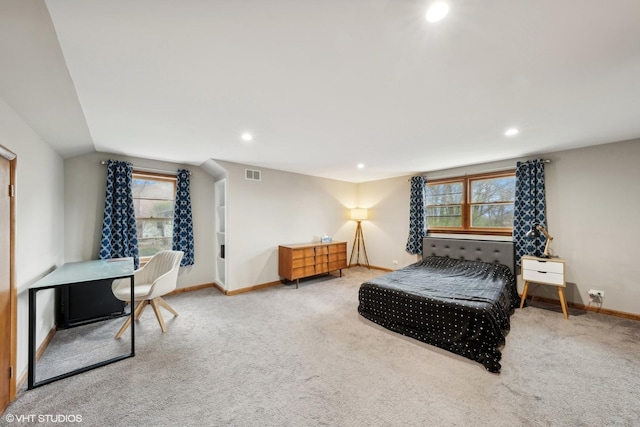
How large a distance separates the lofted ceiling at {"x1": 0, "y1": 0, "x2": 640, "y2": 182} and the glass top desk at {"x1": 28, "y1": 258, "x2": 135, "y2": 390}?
143 cm

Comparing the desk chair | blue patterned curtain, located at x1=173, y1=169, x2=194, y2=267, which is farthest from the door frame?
blue patterned curtain, located at x1=173, y1=169, x2=194, y2=267

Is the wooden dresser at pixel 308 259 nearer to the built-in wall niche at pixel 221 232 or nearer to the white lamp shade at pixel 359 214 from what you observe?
the white lamp shade at pixel 359 214

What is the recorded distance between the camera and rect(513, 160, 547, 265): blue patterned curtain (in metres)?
3.62

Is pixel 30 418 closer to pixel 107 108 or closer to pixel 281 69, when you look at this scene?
pixel 107 108

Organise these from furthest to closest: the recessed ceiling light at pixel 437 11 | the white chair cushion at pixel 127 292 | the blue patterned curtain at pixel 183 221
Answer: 1. the blue patterned curtain at pixel 183 221
2. the white chair cushion at pixel 127 292
3. the recessed ceiling light at pixel 437 11

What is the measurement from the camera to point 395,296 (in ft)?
9.37

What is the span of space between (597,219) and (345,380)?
4.06m

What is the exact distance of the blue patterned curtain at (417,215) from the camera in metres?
4.95

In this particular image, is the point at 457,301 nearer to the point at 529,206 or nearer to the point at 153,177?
the point at 529,206

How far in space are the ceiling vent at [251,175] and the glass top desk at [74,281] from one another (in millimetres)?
2186

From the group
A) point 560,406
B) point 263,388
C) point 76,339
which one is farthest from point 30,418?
point 560,406

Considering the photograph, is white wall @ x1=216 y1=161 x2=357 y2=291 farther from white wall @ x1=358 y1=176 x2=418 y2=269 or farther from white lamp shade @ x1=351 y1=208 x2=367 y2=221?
white wall @ x1=358 y1=176 x2=418 y2=269

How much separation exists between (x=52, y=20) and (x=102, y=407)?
2.38 m

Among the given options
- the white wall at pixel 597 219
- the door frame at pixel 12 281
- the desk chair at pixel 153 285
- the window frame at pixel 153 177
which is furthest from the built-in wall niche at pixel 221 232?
the white wall at pixel 597 219
